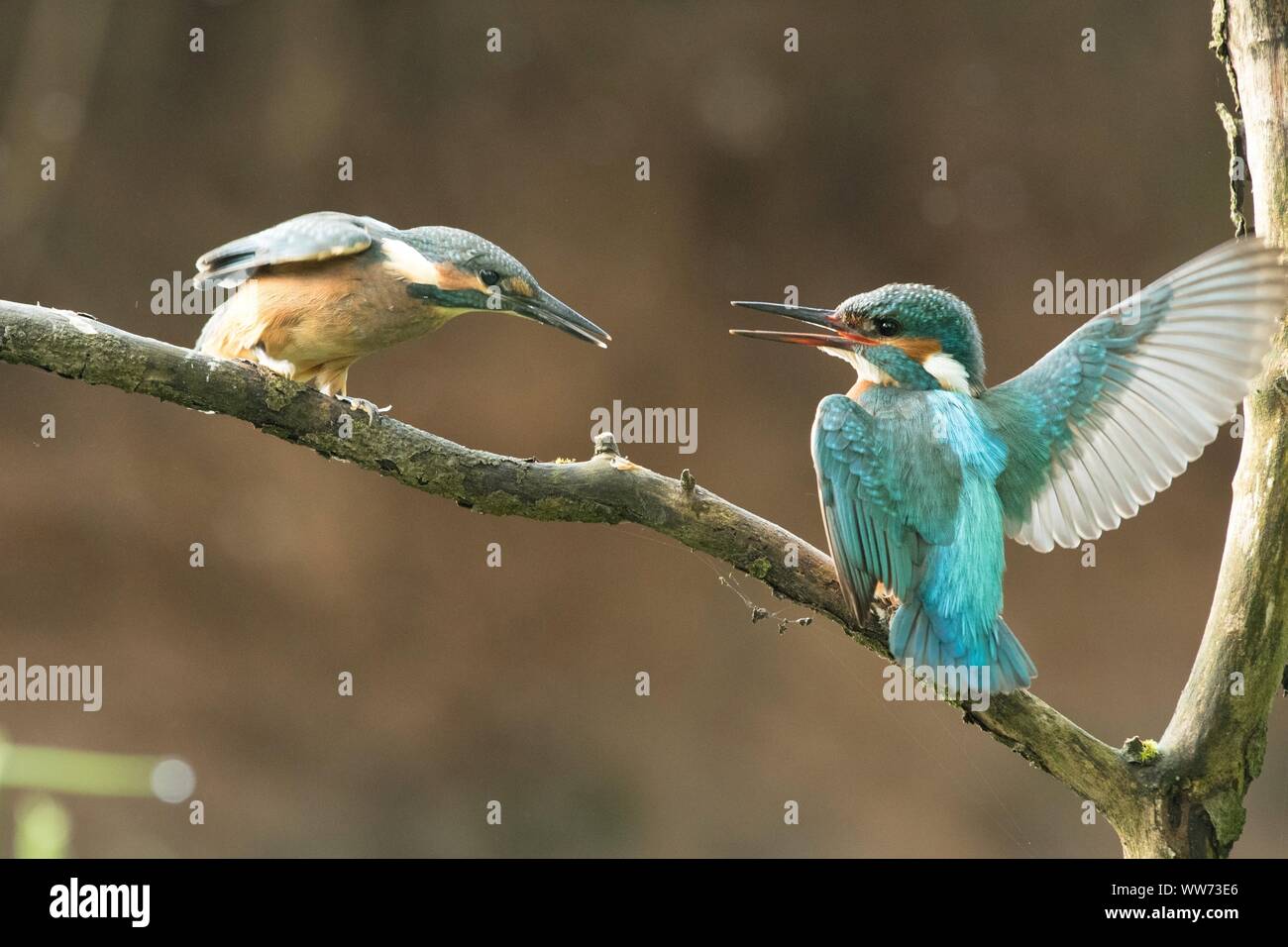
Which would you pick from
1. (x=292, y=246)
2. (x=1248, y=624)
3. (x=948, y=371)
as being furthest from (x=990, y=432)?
(x=292, y=246)

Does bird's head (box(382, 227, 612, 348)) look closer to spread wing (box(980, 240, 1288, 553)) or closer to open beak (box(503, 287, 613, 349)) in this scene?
open beak (box(503, 287, 613, 349))

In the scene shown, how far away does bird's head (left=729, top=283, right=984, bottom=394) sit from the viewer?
2199 millimetres

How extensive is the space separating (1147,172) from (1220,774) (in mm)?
3957

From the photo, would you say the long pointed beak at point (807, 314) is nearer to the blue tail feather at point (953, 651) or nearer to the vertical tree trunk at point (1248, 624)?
the blue tail feather at point (953, 651)

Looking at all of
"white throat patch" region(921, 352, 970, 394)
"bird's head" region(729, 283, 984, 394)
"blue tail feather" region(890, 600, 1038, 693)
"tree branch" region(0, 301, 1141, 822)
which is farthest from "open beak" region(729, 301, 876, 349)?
"blue tail feather" region(890, 600, 1038, 693)

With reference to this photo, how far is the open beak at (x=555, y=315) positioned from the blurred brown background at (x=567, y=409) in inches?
117

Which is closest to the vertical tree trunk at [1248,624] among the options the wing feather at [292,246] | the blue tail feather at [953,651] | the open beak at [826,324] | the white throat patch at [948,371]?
the blue tail feather at [953,651]

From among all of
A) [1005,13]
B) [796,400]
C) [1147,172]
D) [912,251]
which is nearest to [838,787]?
[796,400]

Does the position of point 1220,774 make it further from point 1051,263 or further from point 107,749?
point 107,749

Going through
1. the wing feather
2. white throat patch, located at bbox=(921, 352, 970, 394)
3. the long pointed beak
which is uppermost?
the wing feather

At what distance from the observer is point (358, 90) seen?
5051 millimetres

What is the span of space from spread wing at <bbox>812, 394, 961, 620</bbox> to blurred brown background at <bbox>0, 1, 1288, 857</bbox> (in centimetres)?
310

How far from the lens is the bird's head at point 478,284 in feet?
7.34

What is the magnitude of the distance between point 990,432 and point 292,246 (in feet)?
4.33
